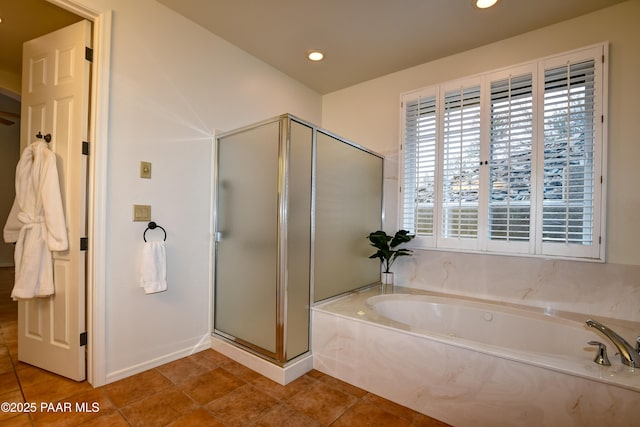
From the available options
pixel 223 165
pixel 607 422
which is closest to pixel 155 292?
pixel 223 165

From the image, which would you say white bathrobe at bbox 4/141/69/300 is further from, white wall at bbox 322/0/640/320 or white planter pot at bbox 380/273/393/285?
white wall at bbox 322/0/640/320

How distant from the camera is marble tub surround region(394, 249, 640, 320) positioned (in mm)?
2033

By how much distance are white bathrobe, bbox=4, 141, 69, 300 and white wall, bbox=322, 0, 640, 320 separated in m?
2.83

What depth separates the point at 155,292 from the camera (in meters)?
2.02

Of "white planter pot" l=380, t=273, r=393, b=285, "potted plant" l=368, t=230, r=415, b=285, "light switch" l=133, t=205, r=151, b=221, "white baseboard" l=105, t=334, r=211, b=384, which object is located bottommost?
"white baseboard" l=105, t=334, r=211, b=384

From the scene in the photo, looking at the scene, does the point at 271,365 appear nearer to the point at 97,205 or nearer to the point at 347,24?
the point at 97,205

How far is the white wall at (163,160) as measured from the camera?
6.32 ft

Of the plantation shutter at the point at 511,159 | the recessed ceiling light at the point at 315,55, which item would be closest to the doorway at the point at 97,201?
the recessed ceiling light at the point at 315,55

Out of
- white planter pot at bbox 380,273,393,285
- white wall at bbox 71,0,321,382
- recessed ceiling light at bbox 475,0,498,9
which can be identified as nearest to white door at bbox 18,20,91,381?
white wall at bbox 71,0,321,382

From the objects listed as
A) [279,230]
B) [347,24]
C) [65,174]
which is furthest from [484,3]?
[65,174]

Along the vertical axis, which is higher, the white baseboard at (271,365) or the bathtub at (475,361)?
the bathtub at (475,361)

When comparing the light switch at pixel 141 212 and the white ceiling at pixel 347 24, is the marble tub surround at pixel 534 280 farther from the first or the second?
the light switch at pixel 141 212

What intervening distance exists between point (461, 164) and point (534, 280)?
3.65 feet

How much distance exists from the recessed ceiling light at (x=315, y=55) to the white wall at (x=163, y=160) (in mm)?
653
